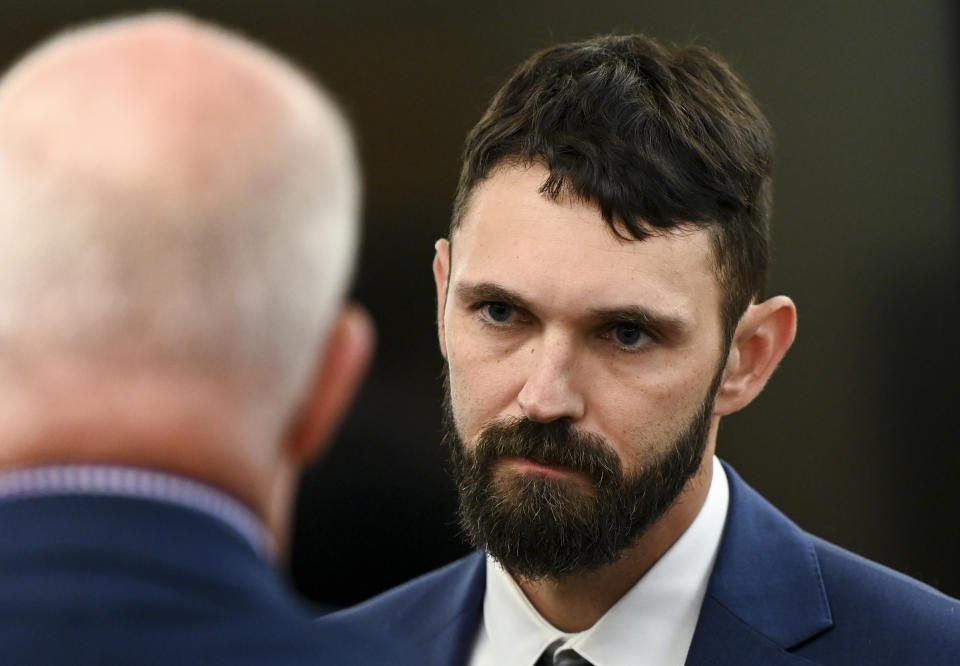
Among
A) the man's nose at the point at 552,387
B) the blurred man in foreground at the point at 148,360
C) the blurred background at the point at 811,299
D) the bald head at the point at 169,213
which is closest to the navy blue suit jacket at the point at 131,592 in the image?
the blurred man in foreground at the point at 148,360

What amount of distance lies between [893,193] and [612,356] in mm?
2756

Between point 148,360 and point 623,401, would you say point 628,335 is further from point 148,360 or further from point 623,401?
point 148,360

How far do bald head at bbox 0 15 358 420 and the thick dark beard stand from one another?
1365 mm

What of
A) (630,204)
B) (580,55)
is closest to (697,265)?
(630,204)

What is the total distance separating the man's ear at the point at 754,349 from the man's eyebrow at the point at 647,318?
0.25m

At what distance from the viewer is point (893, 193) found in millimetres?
5168

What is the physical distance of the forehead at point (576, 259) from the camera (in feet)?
8.98

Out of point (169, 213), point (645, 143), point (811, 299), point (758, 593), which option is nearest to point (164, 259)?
point (169, 213)

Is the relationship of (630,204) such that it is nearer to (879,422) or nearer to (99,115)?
(99,115)

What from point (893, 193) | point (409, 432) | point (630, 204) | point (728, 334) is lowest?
point (409, 432)

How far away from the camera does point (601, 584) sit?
286 centimetres

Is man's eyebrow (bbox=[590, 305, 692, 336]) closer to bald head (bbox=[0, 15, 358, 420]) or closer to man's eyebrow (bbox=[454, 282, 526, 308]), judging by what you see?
man's eyebrow (bbox=[454, 282, 526, 308])

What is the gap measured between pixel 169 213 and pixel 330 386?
0.86 feet

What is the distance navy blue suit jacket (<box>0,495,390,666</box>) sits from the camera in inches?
47.6
